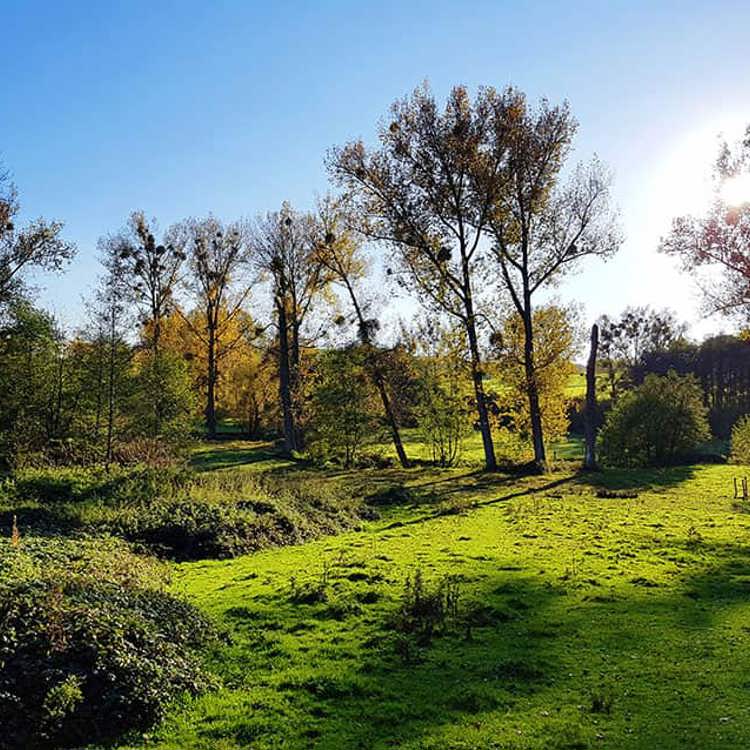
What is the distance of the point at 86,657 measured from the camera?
311 inches

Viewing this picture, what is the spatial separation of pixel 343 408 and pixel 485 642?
27.0 meters

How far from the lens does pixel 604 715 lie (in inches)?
295

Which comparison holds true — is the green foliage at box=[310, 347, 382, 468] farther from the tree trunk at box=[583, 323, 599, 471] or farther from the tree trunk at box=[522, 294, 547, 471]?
the tree trunk at box=[583, 323, 599, 471]

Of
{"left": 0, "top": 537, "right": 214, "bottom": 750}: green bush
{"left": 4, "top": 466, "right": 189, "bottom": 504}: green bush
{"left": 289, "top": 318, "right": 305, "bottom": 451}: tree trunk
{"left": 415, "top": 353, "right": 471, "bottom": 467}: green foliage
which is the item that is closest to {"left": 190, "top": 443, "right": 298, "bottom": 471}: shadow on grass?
{"left": 289, "top": 318, "right": 305, "bottom": 451}: tree trunk

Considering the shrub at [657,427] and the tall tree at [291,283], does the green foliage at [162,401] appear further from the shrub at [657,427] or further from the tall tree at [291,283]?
the shrub at [657,427]

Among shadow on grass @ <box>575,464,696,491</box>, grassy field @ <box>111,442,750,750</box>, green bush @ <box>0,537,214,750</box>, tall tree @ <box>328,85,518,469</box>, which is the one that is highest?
tall tree @ <box>328,85,518,469</box>

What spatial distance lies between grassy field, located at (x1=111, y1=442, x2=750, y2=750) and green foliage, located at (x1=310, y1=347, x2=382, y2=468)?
17.0 meters

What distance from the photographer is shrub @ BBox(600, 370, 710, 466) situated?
1674 inches

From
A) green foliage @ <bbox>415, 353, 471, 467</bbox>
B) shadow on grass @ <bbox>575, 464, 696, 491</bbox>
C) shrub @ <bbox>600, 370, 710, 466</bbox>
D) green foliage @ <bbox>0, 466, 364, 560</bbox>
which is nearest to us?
A: green foliage @ <bbox>0, 466, 364, 560</bbox>

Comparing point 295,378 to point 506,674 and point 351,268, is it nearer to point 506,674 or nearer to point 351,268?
point 351,268

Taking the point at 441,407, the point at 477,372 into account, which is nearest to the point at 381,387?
the point at 441,407

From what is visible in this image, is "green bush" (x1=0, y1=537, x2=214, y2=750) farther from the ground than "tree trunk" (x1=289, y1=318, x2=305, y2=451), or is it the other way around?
"tree trunk" (x1=289, y1=318, x2=305, y2=451)

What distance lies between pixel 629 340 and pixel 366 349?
53.9 m

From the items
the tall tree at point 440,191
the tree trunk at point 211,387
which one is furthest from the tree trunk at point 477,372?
the tree trunk at point 211,387
